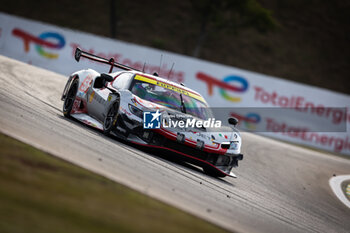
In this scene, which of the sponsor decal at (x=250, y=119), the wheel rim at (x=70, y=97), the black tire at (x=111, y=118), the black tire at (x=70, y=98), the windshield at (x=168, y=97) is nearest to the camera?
the black tire at (x=111, y=118)

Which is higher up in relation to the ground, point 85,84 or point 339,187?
point 85,84

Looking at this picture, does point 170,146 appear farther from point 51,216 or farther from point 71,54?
point 71,54

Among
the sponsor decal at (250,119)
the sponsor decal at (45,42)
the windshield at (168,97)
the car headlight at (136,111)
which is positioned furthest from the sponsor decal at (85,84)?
the sponsor decal at (45,42)

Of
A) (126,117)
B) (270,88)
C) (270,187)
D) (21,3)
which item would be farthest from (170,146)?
(21,3)

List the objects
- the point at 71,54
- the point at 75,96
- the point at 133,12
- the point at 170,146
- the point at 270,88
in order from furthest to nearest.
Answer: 1. the point at 133,12
2. the point at 71,54
3. the point at 270,88
4. the point at 75,96
5. the point at 170,146

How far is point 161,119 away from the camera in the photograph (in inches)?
327

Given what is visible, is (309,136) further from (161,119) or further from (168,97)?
(161,119)

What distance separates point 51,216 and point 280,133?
660 inches

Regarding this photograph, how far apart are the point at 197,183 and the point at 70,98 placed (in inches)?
170

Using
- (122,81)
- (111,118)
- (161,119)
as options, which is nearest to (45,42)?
(122,81)

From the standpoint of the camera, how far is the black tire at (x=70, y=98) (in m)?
10.5

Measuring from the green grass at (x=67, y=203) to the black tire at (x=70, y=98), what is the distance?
15.4ft

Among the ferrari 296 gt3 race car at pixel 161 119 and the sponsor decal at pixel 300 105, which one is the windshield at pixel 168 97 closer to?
the ferrari 296 gt3 race car at pixel 161 119

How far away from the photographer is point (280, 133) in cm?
1995
